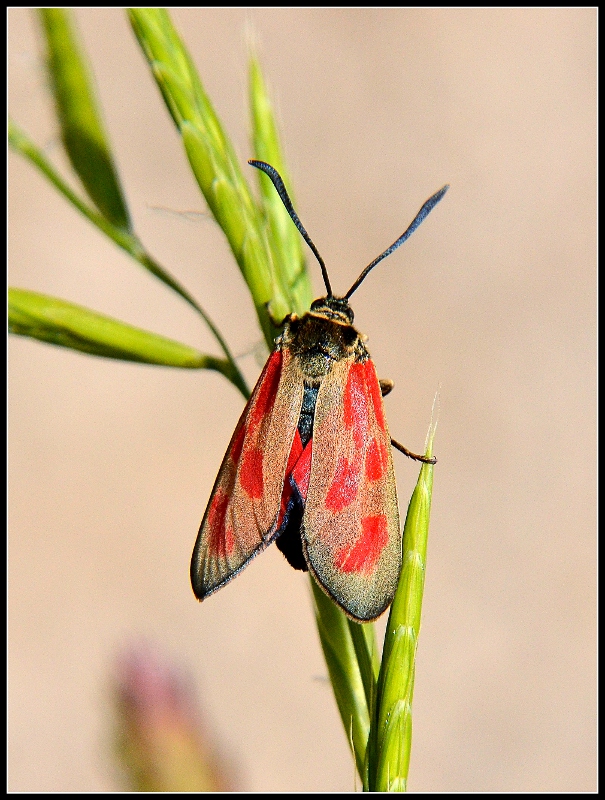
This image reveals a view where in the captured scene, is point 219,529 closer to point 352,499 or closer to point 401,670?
point 352,499

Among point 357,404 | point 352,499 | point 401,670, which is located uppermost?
point 357,404

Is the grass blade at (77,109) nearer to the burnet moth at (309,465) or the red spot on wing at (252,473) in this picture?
the burnet moth at (309,465)

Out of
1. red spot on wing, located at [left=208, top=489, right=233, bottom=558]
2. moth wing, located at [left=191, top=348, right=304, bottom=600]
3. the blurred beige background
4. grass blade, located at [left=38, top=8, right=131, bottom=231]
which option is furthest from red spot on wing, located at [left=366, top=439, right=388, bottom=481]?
the blurred beige background

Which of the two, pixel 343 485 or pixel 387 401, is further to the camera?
pixel 387 401

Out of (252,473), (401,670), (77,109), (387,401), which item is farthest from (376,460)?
(387,401)

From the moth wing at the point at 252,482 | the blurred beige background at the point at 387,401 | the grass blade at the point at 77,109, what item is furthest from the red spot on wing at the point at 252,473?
the blurred beige background at the point at 387,401

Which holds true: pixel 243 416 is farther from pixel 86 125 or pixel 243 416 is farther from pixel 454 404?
pixel 454 404
